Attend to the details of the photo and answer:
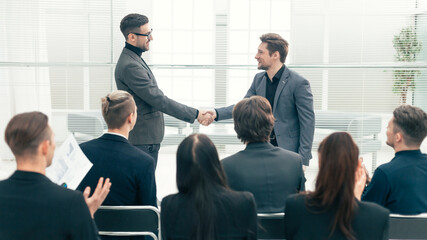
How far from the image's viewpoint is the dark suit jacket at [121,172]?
92.7 inches

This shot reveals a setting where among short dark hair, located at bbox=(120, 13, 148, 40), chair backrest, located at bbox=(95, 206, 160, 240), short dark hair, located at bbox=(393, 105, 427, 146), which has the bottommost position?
chair backrest, located at bbox=(95, 206, 160, 240)

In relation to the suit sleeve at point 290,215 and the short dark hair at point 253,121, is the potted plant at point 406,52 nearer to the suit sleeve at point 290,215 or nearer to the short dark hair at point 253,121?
the short dark hair at point 253,121

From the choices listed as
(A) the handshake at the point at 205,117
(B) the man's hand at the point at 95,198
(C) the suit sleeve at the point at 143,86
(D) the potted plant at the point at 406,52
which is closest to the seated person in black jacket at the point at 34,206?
(B) the man's hand at the point at 95,198

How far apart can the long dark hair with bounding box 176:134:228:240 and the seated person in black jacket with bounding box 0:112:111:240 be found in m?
0.40

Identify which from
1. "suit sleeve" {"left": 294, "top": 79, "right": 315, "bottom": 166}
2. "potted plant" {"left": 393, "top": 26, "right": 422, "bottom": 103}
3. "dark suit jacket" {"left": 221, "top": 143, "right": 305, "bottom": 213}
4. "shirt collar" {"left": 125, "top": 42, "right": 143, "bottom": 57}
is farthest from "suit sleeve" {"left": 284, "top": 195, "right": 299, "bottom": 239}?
"potted plant" {"left": 393, "top": 26, "right": 422, "bottom": 103}

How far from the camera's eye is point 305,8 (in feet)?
15.0

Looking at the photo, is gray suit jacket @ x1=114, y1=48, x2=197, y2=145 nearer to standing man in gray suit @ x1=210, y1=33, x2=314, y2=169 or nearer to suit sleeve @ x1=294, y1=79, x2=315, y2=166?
standing man in gray suit @ x1=210, y1=33, x2=314, y2=169

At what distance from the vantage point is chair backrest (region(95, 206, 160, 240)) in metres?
2.24

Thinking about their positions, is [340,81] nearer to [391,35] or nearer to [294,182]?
[391,35]

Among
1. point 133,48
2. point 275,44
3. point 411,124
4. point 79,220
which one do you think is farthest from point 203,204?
point 133,48

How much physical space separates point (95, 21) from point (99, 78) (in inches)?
22.6

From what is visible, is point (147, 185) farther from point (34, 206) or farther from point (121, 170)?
point (34, 206)

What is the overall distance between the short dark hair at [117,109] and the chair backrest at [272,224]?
36.7 inches

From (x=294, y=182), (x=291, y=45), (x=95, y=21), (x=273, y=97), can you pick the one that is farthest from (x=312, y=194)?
(x=95, y=21)
